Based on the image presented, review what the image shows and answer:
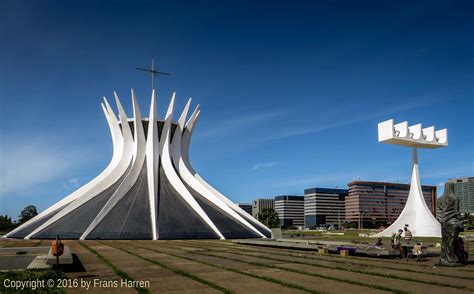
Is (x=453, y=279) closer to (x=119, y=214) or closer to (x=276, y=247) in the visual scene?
(x=276, y=247)

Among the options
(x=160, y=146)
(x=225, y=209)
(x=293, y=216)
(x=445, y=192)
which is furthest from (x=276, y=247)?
(x=293, y=216)

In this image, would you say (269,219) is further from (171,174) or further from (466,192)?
(466,192)

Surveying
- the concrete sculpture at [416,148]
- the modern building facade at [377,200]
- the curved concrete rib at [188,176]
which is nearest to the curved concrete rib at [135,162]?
the curved concrete rib at [188,176]

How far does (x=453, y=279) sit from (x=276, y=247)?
11827 mm

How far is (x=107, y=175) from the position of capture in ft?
121

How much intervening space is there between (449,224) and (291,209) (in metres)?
158

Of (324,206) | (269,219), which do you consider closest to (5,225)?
(269,219)

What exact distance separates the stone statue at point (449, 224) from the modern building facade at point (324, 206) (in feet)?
469

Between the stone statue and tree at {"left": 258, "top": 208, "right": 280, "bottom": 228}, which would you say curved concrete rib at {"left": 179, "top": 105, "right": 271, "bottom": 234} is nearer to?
the stone statue

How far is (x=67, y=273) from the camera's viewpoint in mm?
10195

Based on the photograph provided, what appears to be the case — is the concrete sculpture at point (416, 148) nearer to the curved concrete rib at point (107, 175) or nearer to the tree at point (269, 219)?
the curved concrete rib at point (107, 175)

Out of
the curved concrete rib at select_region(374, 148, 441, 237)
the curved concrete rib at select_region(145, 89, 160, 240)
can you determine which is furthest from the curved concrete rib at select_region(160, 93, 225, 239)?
the curved concrete rib at select_region(374, 148, 441, 237)

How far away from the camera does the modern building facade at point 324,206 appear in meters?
154

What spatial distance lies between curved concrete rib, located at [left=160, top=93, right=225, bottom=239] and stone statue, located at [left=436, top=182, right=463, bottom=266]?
19.7 m
